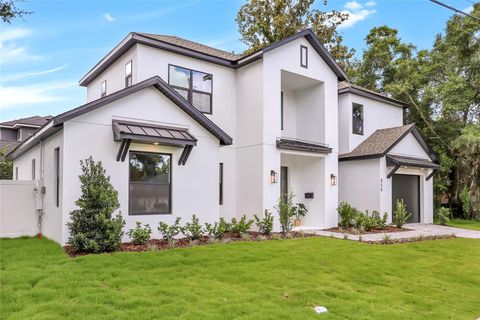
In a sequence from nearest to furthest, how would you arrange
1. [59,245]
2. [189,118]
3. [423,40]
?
[59,245], [189,118], [423,40]

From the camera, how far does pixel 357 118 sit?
18.0m

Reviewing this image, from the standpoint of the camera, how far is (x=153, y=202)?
11039 mm

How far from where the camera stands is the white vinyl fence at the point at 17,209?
38.1 feet

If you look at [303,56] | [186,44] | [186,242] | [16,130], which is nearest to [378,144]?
[303,56]

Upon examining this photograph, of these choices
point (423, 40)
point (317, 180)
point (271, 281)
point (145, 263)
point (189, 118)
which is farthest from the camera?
→ point (423, 40)

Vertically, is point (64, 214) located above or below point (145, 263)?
above

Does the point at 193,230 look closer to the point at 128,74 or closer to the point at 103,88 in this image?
the point at 128,74

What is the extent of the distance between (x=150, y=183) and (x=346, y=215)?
27.2 feet

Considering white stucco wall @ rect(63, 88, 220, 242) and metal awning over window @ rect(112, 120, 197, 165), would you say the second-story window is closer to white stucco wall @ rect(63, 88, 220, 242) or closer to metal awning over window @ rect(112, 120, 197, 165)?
white stucco wall @ rect(63, 88, 220, 242)

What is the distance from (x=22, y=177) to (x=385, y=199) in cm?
1554

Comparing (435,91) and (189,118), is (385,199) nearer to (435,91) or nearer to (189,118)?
(435,91)

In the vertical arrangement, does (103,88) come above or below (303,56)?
below

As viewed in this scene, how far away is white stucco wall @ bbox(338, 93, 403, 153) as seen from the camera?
1755cm

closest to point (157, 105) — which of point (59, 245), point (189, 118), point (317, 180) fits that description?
point (189, 118)
